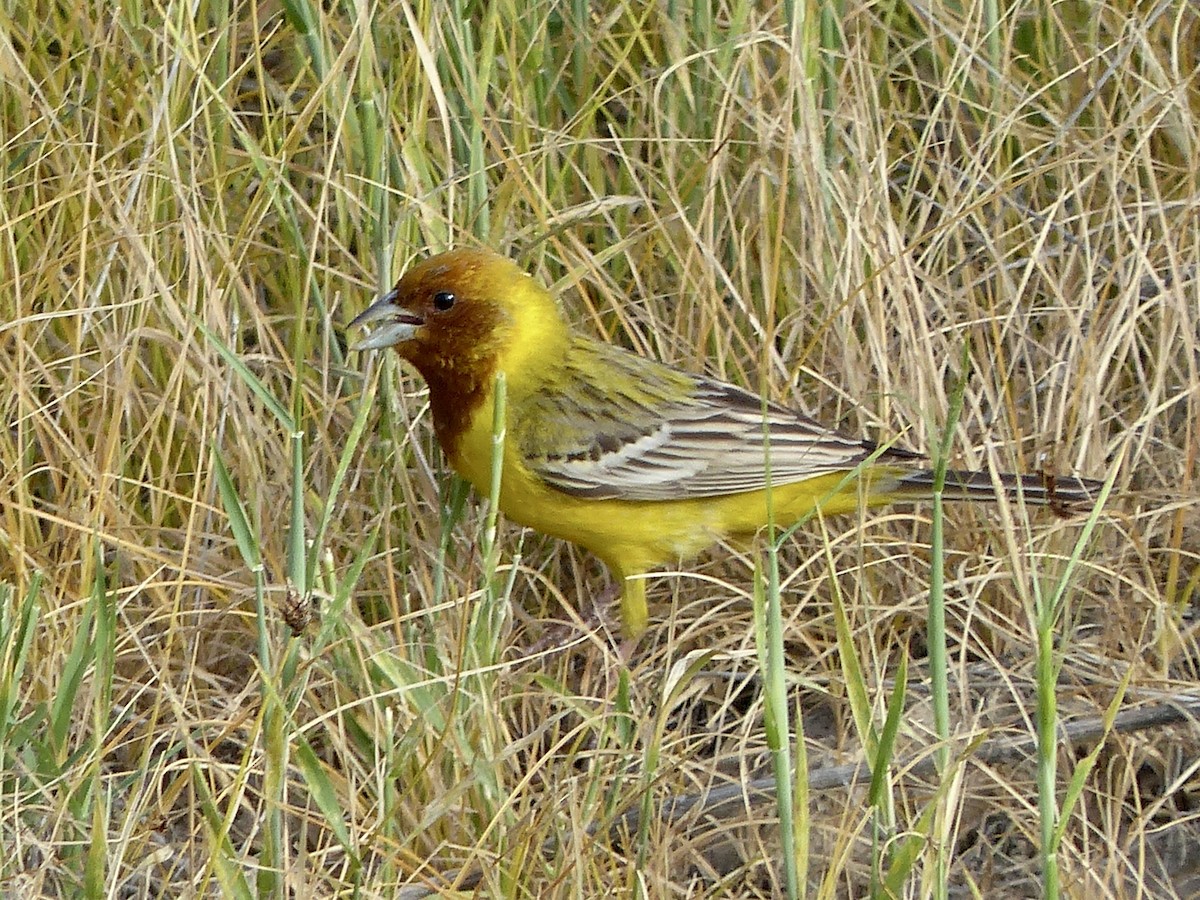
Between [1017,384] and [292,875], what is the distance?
1.83m

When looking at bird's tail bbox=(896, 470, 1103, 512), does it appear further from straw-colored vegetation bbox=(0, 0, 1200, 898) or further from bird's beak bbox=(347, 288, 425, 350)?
bird's beak bbox=(347, 288, 425, 350)

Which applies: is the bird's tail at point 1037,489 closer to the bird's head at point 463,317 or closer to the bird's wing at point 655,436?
the bird's wing at point 655,436

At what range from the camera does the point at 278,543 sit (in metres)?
3.44

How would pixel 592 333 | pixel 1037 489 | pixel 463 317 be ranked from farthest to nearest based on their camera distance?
pixel 592 333
pixel 463 317
pixel 1037 489

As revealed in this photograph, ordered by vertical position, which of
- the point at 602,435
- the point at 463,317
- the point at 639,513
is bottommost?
the point at 639,513

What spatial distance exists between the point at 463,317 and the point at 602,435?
0.33m

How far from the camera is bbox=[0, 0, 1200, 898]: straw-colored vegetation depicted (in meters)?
2.77

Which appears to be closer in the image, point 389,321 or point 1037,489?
point 1037,489

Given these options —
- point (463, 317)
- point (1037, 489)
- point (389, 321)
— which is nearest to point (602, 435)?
point (463, 317)

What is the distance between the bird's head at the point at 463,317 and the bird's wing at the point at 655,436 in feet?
0.31

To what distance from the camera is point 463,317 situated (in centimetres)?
353

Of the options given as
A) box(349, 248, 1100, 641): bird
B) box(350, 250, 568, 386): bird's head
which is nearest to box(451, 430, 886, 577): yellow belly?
box(349, 248, 1100, 641): bird

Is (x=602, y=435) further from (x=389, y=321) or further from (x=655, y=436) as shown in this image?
(x=389, y=321)

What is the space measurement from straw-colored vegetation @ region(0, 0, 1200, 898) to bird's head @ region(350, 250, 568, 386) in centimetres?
9
